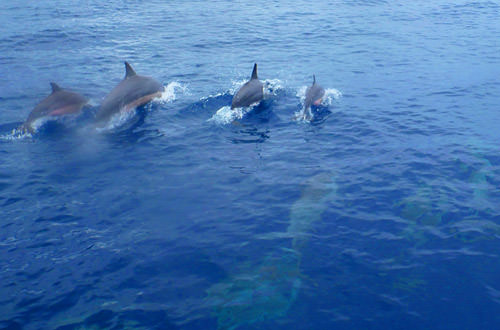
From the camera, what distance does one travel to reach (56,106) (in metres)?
17.2

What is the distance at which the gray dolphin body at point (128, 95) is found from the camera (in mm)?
17438

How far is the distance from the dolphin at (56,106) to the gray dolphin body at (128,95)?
1.10 m

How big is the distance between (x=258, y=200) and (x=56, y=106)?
9733 millimetres

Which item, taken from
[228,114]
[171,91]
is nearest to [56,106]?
[171,91]

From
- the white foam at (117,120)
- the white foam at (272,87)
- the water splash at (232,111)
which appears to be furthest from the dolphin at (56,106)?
the white foam at (272,87)

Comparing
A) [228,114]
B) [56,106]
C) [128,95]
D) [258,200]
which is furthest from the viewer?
[228,114]

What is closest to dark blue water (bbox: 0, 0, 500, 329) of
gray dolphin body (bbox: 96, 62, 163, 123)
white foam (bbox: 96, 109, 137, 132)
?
white foam (bbox: 96, 109, 137, 132)

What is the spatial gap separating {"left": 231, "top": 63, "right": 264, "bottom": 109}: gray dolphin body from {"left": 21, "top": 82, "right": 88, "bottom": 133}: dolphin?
20.8 feet

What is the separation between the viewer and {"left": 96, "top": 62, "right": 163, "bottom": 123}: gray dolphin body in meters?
17.4

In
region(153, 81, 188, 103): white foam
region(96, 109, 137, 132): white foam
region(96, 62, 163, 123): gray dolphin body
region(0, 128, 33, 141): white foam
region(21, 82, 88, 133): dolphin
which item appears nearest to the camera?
region(0, 128, 33, 141): white foam

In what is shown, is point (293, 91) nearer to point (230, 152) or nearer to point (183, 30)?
point (230, 152)

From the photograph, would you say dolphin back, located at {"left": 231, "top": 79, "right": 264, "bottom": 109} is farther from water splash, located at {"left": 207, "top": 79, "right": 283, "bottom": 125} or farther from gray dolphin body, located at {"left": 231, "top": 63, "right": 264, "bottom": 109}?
water splash, located at {"left": 207, "top": 79, "right": 283, "bottom": 125}

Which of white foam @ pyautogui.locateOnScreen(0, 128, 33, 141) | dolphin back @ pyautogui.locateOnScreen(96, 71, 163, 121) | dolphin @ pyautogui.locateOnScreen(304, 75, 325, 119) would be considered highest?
dolphin back @ pyautogui.locateOnScreen(96, 71, 163, 121)

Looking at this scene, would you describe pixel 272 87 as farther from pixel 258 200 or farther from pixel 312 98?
pixel 258 200
